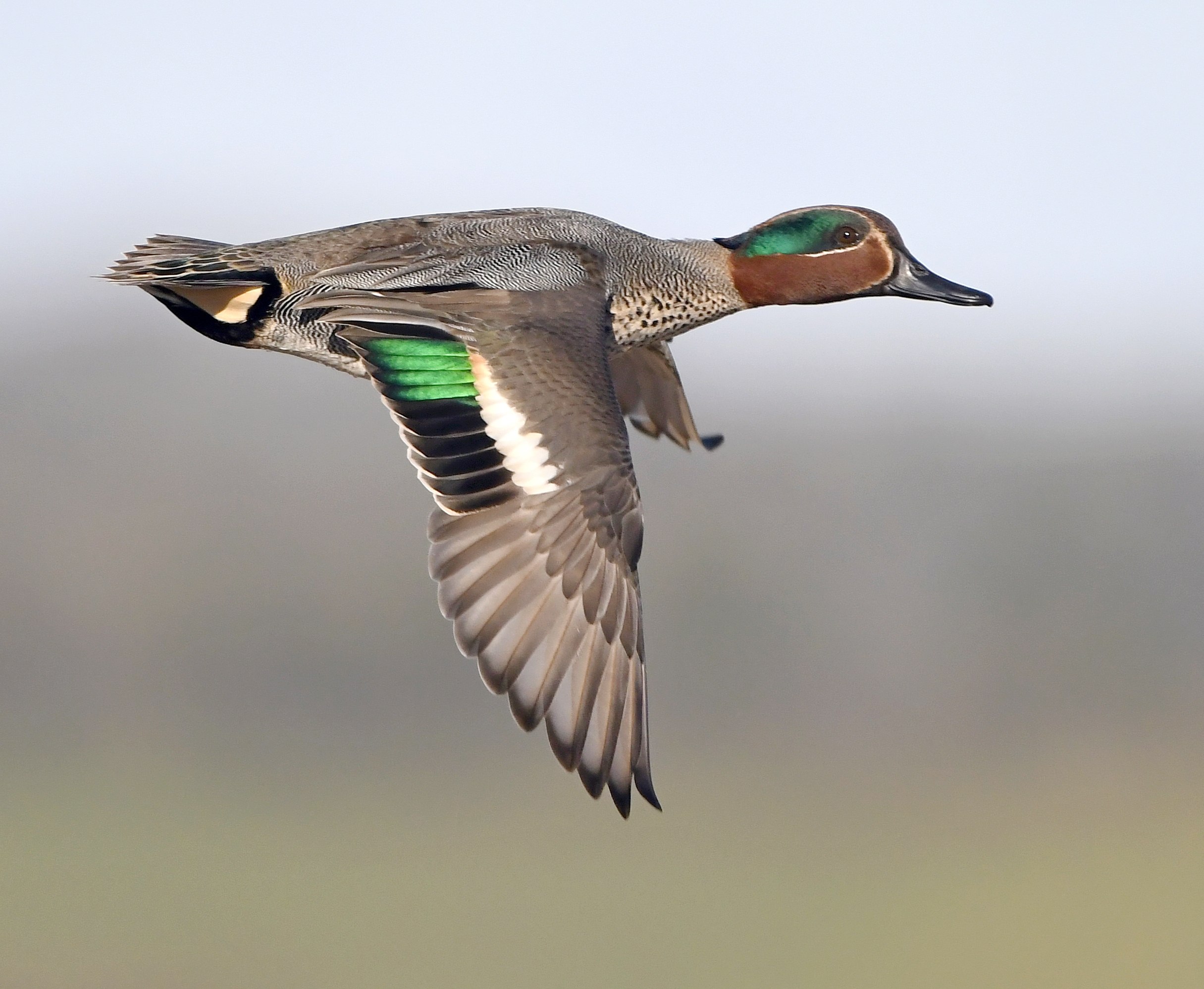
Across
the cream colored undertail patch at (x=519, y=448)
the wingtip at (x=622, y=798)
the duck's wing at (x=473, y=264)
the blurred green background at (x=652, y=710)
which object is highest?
the duck's wing at (x=473, y=264)

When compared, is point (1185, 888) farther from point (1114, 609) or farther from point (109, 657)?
point (109, 657)

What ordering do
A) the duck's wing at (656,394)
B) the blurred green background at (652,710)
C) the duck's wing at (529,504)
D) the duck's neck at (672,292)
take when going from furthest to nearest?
1. the blurred green background at (652,710)
2. the duck's wing at (656,394)
3. the duck's neck at (672,292)
4. the duck's wing at (529,504)

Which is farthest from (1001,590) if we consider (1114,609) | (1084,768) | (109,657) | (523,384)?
(523,384)

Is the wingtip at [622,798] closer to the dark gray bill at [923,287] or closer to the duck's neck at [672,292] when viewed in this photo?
the duck's neck at [672,292]

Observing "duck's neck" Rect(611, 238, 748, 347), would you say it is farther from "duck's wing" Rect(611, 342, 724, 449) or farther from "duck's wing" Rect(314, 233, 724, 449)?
"duck's wing" Rect(611, 342, 724, 449)

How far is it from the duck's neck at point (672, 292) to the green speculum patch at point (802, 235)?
13cm

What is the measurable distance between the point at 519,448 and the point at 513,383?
20cm

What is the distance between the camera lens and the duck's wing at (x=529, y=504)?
4707 mm

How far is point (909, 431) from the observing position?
9319cm

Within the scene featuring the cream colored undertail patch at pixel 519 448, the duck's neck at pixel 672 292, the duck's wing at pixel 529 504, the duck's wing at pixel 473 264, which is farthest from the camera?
the duck's neck at pixel 672 292

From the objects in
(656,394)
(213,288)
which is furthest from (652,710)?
(213,288)

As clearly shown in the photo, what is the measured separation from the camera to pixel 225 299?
18.2 feet

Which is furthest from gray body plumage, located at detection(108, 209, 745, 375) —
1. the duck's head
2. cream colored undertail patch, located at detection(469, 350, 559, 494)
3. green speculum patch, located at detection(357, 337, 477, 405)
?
cream colored undertail patch, located at detection(469, 350, 559, 494)

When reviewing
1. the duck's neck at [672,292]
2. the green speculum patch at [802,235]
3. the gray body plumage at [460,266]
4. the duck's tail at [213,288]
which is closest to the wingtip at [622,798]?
the gray body plumage at [460,266]
